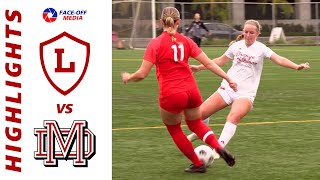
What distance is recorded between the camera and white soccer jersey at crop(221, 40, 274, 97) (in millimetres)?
9641

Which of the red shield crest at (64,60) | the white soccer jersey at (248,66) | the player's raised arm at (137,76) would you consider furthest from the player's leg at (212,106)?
the red shield crest at (64,60)

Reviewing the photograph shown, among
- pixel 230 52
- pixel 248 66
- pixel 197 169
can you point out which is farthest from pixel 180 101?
pixel 230 52

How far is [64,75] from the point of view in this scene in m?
4.64

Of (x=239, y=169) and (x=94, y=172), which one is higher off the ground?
(x=94, y=172)

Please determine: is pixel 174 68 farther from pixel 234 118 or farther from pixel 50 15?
pixel 50 15

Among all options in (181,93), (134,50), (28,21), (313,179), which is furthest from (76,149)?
(134,50)

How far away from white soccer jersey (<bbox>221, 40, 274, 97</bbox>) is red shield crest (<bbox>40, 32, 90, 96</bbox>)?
5.17 meters

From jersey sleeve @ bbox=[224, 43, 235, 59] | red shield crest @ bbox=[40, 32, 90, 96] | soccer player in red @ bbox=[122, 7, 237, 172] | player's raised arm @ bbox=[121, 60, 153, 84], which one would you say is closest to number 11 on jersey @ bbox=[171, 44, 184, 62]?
soccer player in red @ bbox=[122, 7, 237, 172]

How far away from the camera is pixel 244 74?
382 inches

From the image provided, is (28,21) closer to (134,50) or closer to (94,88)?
(94,88)

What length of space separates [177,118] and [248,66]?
150 cm

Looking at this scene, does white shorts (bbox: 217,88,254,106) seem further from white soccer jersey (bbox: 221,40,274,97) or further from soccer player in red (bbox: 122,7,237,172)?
soccer player in red (bbox: 122,7,237,172)

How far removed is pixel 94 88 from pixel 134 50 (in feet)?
114

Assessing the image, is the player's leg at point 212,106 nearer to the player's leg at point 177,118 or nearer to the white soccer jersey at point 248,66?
the white soccer jersey at point 248,66
